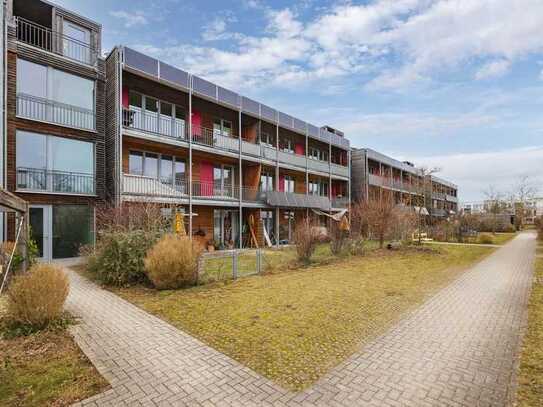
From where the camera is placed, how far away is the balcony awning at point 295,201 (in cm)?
2141

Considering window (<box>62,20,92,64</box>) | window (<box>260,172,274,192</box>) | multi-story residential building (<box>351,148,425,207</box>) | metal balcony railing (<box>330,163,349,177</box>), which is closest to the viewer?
window (<box>62,20,92,64</box>)

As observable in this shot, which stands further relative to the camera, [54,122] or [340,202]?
[340,202]

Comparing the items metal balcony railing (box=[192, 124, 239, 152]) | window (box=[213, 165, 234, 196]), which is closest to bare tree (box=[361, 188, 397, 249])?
window (box=[213, 165, 234, 196])

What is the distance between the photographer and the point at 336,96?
19453 mm

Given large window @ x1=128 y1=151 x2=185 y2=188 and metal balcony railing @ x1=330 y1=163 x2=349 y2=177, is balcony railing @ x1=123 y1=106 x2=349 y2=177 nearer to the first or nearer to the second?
large window @ x1=128 y1=151 x2=185 y2=188

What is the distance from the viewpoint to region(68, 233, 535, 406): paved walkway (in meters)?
3.53

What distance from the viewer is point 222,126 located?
21125mm

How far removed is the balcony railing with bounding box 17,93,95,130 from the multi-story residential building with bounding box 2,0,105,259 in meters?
0.04

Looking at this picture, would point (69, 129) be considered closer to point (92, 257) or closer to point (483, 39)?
point (92, 257)

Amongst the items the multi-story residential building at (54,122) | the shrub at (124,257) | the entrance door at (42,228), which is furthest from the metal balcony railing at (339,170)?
the entrance door at (42,228)

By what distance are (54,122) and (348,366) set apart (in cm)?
1596

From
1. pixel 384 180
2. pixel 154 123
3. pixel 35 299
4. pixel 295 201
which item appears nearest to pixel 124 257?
pixel 35 299

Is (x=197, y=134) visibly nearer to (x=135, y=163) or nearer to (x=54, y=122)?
(x=135, y=163)

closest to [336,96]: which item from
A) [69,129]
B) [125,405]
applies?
[69,129]
